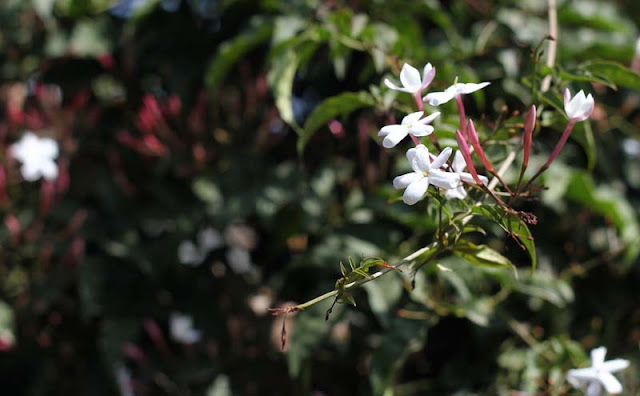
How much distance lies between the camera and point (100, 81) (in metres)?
1.70

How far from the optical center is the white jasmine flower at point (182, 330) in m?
1.50

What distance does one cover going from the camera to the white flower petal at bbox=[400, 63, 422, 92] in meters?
0.82

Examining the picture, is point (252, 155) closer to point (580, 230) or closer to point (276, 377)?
point (276, 377)

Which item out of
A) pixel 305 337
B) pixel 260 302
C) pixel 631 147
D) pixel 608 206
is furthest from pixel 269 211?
pixel 631 147

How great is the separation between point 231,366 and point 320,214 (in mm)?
337

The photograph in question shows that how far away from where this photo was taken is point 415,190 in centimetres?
71

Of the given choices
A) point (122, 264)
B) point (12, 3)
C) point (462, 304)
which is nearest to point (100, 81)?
point (12, 3)

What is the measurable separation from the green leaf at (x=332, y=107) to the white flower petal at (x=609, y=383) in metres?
0.45

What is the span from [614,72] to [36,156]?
1.14 meters

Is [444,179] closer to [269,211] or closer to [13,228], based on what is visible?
[269,211]

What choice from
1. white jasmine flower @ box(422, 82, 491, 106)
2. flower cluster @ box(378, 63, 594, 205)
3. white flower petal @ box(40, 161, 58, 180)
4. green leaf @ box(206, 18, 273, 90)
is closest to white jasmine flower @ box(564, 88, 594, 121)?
flower cluster @ box(378, 63, 594, 205)

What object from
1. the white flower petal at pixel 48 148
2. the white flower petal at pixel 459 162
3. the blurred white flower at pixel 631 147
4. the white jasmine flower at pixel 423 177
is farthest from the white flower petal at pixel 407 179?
the white flower petal at pixel 48 148

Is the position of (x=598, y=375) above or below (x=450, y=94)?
below

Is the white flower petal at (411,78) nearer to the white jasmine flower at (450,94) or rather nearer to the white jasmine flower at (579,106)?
the white jasmine flower at (450,94)
